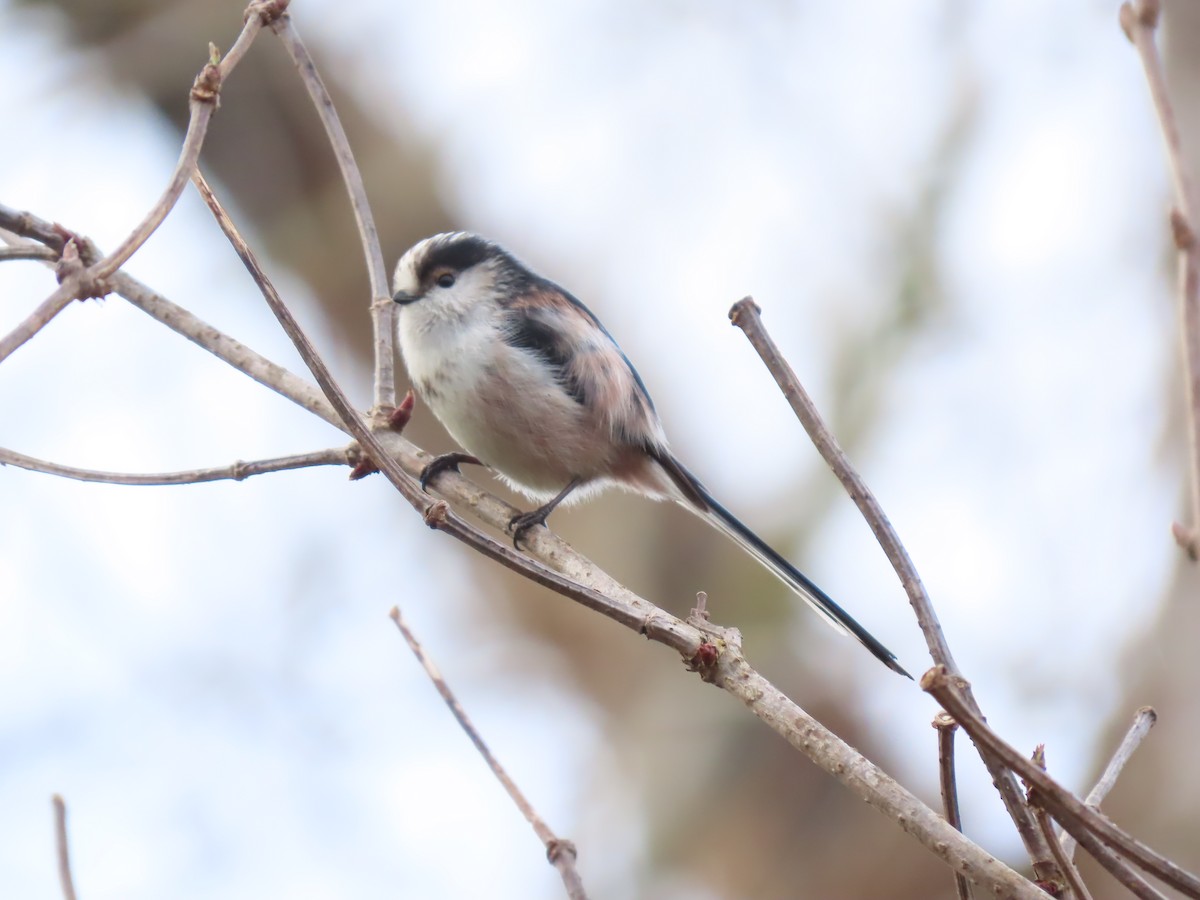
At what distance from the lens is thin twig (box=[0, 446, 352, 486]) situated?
1344 mm

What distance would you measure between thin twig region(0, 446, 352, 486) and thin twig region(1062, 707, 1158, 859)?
104 cm

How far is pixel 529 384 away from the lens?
2.43 m

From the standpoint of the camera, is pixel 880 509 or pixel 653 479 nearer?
pixel 880 509

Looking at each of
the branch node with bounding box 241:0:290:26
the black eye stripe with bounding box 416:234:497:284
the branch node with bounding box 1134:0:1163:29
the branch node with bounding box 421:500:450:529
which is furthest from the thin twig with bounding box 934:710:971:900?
the black eye stripe with bounding box 416:234:497:284

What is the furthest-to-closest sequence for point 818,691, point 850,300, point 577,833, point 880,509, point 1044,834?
point 850,300 < point 577,833 < point 818,691 < point 880,509 < point 1044,834

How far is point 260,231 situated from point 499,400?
1.74 metres

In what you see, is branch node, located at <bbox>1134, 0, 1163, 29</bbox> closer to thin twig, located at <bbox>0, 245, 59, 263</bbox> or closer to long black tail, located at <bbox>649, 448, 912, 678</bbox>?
long black tail, located at <bbox>649, 448, 912, 678</bbox>

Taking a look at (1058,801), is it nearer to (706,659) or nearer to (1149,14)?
(706,659)

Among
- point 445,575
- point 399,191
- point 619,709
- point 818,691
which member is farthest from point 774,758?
point 399,191

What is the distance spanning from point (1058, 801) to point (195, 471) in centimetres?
115

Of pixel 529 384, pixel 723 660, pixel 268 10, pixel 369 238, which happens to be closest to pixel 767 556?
pixel 529 384

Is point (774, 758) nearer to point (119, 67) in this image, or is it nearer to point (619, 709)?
point (619, 709)

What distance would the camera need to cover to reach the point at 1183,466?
9.50 feet

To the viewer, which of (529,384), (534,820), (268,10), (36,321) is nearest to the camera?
(36,321)
